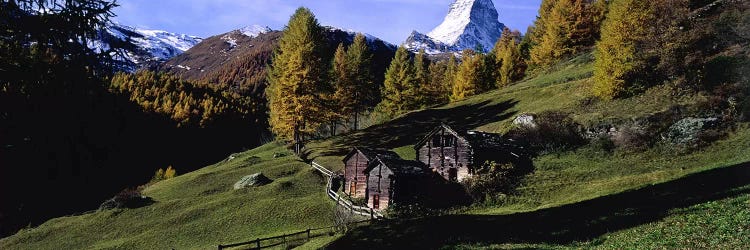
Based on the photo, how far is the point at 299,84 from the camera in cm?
5538

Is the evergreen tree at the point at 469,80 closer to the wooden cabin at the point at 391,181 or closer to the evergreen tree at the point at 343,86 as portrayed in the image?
the evergreen tree at the point at 343,86

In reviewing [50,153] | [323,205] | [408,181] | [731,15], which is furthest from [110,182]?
[731,15]

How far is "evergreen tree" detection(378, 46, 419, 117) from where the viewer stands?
80562 mm

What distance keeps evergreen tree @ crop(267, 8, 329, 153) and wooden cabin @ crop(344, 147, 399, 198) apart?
9490 millimetres

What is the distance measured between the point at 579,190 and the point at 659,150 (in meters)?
9.80

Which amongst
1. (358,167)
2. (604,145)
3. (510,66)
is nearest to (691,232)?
(604,145)

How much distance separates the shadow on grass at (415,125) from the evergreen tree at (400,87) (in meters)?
6.92

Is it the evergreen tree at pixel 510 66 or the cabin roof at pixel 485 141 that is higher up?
the evergreen tree at pixel 510 66

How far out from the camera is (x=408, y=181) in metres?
44.8

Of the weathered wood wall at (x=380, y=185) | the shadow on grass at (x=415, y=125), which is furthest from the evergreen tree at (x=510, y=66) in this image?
the weathered wood wall at (x=380, y=185)

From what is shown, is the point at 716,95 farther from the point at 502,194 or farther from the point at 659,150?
the point at 502,194

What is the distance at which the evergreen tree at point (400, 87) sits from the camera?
264ft

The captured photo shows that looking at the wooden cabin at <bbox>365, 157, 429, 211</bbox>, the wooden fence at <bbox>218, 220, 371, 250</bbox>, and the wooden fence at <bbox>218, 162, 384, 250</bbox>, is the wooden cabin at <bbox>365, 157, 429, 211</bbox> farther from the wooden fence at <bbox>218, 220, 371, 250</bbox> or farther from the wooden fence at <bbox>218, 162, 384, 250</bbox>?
the wooden fence at <bbox>218, 220, 371, 250</bbox>

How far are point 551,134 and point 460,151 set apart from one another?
29.1 ft
